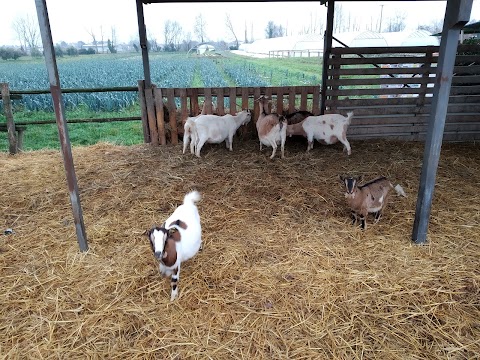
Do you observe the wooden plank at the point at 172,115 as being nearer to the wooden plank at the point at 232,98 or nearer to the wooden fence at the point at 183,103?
the wooden fence at the point at 183,103

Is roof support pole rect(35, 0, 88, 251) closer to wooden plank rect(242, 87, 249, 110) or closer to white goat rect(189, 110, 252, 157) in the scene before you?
white goat rect(189, 110, 252, 157)

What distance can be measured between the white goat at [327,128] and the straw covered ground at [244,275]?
1177 mm

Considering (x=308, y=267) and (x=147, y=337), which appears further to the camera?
(x=308, y=267)

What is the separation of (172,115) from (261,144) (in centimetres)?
212

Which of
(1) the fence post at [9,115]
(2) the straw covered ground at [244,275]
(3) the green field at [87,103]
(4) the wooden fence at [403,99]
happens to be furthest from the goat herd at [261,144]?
(1) the fence post at [9,115]

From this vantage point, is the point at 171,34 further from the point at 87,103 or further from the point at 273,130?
the point at 273,130

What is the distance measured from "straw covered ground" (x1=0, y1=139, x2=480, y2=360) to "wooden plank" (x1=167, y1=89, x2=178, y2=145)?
2.17 meters

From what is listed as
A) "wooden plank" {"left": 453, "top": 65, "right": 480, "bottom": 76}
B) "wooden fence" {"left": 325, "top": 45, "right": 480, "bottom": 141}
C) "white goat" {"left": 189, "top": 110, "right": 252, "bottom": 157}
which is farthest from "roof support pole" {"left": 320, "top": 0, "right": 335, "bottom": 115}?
"wooden plank" {"left": 453, "top": 65, "right": 480, "bottom": 76}

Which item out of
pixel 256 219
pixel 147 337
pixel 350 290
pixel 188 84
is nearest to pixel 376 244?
pixel 350 290

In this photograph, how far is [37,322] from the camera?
286cm

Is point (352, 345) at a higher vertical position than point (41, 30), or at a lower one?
lower

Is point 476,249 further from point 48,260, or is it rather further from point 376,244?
point 48,260

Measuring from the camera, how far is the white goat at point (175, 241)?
2756 millimetres

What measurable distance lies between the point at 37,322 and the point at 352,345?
8.26 ft
